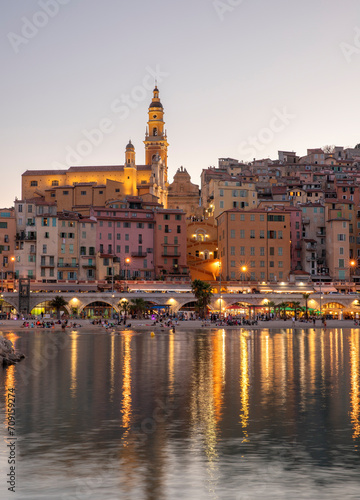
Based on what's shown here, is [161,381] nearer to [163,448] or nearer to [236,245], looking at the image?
[163,448]

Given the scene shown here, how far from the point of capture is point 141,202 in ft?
379

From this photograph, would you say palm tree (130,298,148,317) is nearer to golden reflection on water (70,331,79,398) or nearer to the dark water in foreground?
golden reflection on water (70,331,79,398)

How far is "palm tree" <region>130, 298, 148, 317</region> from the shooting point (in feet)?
292

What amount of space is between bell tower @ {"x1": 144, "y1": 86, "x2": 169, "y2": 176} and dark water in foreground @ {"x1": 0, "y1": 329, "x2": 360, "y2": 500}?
110 meters

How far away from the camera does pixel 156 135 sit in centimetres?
15775

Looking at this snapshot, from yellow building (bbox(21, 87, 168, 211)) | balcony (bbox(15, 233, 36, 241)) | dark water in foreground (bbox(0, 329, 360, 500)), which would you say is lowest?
dark water in foreground (bbox(0, 329, 360, 500))

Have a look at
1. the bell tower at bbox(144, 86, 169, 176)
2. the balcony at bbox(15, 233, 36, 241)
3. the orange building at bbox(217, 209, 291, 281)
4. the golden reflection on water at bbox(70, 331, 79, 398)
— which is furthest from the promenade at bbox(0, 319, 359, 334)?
the bell tower at bbox(144, 86, 169, 176)

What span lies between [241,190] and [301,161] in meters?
63.9

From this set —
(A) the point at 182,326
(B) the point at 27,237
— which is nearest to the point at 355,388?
(A) the point at 182,326

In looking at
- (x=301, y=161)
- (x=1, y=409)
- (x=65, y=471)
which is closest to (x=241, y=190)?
(x=301, y=161)

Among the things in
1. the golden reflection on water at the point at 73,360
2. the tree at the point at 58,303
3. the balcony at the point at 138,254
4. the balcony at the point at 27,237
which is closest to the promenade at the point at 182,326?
the tree at the point at 58,303

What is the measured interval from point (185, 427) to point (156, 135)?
13822cm

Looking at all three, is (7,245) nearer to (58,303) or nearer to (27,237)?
(27,237)

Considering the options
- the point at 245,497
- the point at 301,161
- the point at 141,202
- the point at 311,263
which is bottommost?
the point at 245,497
